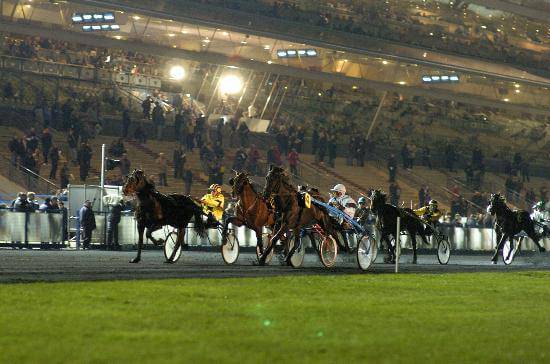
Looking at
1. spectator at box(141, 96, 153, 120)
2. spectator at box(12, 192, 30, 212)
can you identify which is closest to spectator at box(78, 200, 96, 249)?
spectator at box(12, 192, 30, 212)

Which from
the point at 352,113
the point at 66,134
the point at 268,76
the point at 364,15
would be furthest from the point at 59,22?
the point at 364,15

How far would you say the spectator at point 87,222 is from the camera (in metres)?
33.8

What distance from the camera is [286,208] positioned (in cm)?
2472

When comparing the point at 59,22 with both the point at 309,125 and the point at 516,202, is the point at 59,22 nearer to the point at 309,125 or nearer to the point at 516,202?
the point at 309,125

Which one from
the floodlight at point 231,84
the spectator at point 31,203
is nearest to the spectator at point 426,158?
the floodlight at point 231,84

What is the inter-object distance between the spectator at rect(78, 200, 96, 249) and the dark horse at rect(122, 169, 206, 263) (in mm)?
8130

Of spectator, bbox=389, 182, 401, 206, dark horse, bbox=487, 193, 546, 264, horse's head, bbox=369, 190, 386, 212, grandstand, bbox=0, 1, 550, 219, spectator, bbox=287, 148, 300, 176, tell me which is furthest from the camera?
spectator, bbox=389, 182, 401, 206

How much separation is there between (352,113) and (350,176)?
7080mm

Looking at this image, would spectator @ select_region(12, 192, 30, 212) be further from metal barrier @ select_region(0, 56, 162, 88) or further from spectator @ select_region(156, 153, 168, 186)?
metal barrier @ select_region(0, 56, 162, 88)

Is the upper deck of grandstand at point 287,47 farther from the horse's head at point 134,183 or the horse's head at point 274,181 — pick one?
the horse's head at point 274,181

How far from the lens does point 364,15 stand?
211ft

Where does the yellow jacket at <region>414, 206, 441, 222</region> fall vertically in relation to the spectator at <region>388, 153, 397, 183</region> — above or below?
below

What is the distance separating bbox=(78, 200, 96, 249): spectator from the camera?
3378 cm

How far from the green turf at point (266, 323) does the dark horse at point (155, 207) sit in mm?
6487
